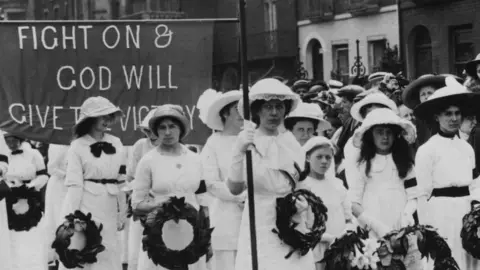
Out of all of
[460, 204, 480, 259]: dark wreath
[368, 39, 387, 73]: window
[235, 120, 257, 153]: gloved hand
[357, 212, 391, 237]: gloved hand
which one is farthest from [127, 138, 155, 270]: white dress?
[368, 39, 387, 73]: window

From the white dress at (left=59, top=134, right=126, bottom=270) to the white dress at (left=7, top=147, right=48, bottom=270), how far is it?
8.63ft

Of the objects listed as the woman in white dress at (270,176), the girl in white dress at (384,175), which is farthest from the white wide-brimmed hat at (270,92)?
the girl in white dress at (384,175)

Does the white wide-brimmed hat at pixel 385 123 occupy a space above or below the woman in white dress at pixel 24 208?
above

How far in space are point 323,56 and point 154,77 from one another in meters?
26.6

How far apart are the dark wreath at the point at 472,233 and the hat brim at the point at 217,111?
2.12 metres

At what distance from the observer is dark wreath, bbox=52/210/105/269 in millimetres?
11000

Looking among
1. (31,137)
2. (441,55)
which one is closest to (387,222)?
(31,137)

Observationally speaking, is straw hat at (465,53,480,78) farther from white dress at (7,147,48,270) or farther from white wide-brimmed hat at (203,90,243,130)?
white dress at (7,147,48,270)

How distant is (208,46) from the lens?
11102 mm

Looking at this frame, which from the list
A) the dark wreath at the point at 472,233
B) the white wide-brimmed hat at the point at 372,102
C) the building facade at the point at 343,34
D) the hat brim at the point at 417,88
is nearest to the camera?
the dark wreath at the point at 472,233

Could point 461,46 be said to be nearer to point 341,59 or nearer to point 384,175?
point 341,59

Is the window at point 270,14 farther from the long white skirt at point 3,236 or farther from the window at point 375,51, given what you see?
the long white skirt at point 3,236

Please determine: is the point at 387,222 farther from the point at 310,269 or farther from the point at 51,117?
the point at 51,117

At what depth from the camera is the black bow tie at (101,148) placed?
11.2m
